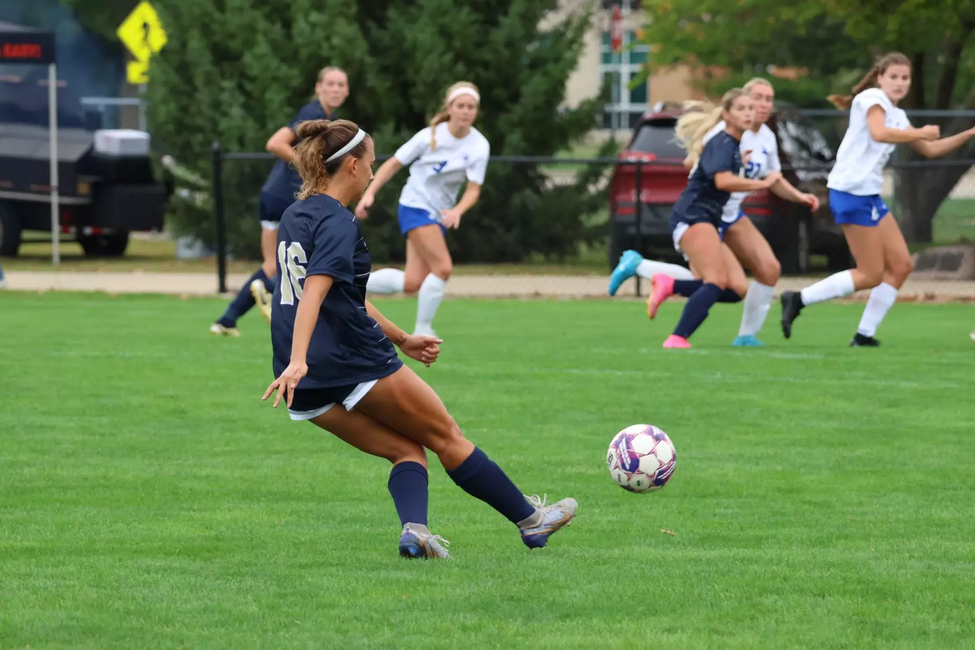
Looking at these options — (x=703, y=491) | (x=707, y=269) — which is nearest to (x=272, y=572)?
(x=703, y=491)

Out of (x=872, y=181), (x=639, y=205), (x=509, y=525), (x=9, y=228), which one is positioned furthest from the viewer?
(x=9, y=228)

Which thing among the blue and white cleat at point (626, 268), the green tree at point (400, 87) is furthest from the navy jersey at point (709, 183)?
the green tree at point (400, 87)

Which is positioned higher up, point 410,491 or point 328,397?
point 328,397

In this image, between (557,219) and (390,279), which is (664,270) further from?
(557,219)

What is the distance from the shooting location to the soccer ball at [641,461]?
21.4ft

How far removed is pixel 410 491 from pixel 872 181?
727 centimetres

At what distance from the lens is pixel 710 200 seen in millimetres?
12008

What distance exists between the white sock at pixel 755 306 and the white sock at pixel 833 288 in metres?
0.31

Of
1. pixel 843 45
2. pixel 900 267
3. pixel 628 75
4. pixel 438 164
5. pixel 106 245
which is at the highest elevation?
pixel 843 45

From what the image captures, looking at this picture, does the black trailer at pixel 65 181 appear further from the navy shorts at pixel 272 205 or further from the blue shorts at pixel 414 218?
the blue shorts at pixel 414 218

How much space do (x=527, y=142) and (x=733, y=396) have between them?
12666 millimetres

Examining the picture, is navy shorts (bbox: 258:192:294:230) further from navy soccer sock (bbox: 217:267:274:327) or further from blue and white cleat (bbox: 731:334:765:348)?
blue and white cleat (bbox: 731:334:765:348)

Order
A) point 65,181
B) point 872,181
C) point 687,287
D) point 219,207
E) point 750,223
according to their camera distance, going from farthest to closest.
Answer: point 65,181, point 219,207, point 687,287, point 750,223, point 872,181

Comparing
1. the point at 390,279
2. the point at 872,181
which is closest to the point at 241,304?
the point at 390,279
